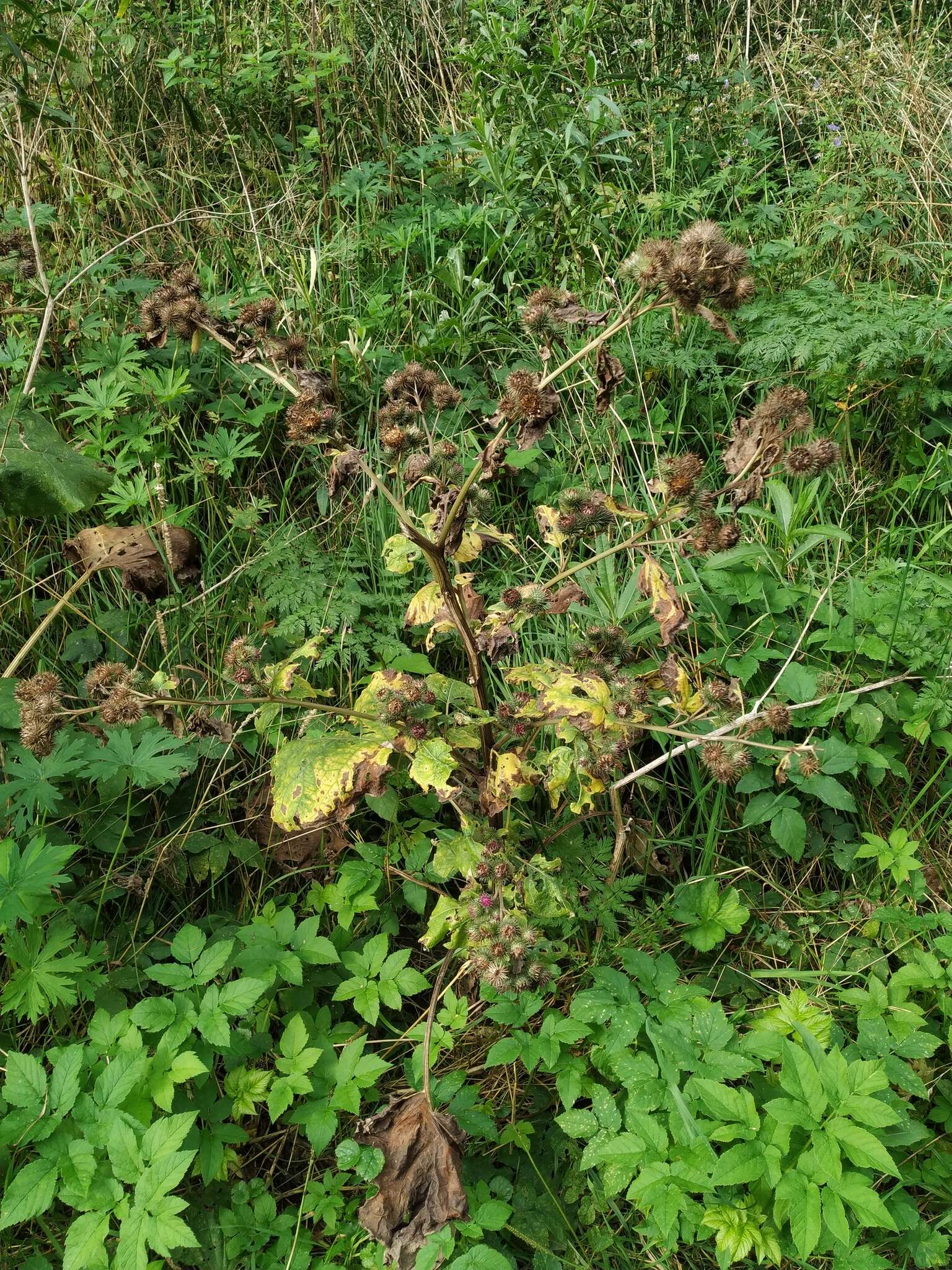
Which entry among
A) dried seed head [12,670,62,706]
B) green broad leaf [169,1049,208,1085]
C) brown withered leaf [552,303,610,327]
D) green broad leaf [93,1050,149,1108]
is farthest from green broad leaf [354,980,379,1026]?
brown withered leaf [552,303,610,327]

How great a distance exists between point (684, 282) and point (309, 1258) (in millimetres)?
1927

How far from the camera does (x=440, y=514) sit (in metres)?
1.93

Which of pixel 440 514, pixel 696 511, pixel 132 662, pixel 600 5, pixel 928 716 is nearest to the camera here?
pixel 696 511

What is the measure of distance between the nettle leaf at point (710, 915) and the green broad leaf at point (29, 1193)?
133 cm

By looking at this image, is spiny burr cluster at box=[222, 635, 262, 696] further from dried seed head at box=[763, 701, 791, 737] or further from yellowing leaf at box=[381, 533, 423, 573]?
dried seed head at box=[763, 701, 791, 737]

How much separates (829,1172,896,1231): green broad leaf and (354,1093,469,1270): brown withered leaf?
0.66 m

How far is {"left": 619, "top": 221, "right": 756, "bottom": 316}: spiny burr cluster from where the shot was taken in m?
1.62

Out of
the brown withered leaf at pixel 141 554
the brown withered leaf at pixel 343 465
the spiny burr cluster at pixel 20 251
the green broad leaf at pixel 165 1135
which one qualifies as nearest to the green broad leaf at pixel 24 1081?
the green broad leaf at pixel 165 1135

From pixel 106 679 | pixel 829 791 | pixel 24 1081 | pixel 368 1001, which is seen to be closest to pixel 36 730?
pixel 106 679

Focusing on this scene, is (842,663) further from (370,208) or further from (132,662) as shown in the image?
(370,208)

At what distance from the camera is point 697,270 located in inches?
63.8

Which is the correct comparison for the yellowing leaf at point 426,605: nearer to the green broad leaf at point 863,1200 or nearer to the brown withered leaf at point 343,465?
the brown withered leaf at point 343,465

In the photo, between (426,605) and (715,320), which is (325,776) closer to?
(426,605)

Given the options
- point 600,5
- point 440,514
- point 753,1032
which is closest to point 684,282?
point 440,514
